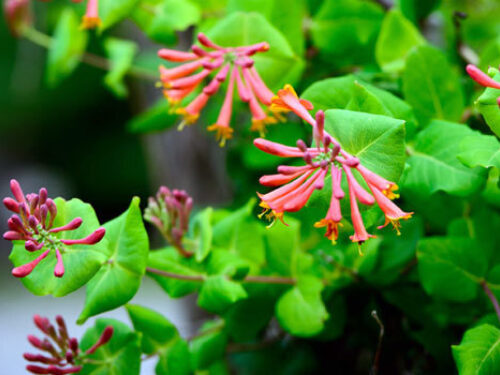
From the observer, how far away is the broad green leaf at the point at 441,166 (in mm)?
481

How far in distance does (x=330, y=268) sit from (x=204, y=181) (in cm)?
58

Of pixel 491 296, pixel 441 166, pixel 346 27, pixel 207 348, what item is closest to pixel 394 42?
pixel 346 27

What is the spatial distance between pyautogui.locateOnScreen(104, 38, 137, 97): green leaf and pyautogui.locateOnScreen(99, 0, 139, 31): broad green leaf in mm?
169

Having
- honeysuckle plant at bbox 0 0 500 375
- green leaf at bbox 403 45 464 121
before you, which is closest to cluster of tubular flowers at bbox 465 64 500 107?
honeysuckle plant at bbox 0 0 500 375

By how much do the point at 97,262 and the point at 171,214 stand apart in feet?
0.39

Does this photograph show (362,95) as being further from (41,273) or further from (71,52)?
(71,52)

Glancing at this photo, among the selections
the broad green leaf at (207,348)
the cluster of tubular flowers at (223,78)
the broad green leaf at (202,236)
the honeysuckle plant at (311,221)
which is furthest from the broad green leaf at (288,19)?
the broad green leaf at (207,348)

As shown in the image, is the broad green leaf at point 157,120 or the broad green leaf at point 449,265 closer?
the broad green leaf at point 449,265

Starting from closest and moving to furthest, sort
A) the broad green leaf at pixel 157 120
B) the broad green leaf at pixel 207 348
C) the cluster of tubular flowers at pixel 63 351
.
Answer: the cluster of tubular flowers at pixel 63 351
the broad green leaf at pixel 207 348
the broad green leaf at pixel 157 120

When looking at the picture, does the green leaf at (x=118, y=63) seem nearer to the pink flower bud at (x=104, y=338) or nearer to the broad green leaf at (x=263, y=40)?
the broad green leaf at (x=263, y=40)

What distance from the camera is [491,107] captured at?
40 cm

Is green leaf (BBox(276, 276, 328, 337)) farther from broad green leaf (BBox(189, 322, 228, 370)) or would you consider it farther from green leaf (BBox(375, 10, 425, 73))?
green leaf (BBox(375, 10, 425, 73))

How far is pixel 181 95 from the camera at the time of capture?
583 mm

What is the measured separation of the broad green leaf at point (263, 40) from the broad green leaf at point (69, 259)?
0.81ft
